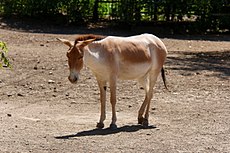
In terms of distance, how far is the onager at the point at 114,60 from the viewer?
305 inches

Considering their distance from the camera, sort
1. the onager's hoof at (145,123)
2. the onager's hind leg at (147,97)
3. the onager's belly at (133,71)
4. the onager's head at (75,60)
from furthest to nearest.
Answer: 1. the onager's hind leg at (147,97)
2. the onager's hoof at (145,123)
3. the onager's belly at (133,71)
4. the onager's head at (75,60)

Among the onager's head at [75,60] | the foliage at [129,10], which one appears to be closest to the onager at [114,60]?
the onager's head at [75,60]

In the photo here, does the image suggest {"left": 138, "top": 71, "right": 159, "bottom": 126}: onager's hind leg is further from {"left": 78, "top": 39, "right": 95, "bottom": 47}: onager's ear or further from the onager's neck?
{"left": 78, "top": 39, "right": 95, "bottom": 47}: onager's ear

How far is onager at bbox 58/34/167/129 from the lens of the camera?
305 inches

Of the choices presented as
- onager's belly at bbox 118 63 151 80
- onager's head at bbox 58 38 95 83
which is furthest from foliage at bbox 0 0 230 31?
onager's head at bbox 58 38 95 83

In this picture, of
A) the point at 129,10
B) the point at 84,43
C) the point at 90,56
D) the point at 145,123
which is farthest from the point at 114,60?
the point at 129,10

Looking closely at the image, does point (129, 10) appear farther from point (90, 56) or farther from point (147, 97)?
point (90, 56)

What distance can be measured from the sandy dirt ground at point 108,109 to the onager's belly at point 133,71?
69cm

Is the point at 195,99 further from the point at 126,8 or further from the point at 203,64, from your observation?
the point at 126,8

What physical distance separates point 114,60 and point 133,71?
1.30 feet

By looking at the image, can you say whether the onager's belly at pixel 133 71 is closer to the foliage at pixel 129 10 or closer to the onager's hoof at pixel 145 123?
the onager's hoof at pixel 145 123

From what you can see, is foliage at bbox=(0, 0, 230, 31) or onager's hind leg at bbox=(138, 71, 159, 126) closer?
onager's hind leg at bbox=(138, 71, 159, 126)

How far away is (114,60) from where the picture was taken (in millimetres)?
8039

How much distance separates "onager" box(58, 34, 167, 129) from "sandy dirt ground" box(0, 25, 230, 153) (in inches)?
18.1
